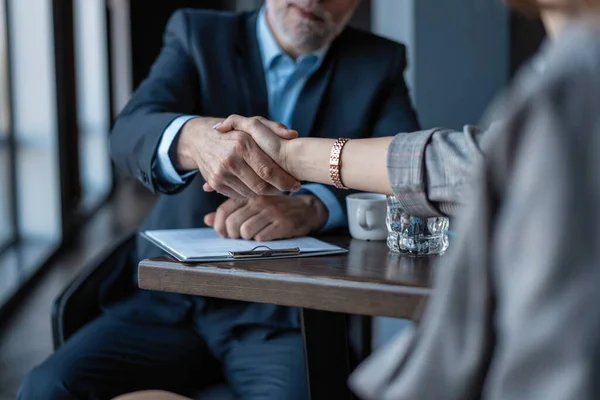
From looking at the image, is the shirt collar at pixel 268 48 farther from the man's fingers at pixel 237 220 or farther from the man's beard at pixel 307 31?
the man's fingers at pixel 237 220

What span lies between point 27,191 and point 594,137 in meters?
5.17

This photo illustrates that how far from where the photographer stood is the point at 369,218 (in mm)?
1441

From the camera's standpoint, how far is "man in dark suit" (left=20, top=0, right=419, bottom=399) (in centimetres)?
157

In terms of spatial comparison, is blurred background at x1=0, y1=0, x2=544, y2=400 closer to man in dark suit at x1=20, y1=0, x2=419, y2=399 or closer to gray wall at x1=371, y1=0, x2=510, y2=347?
gray wall at x1=371, y1=0, x2=510, y2=347

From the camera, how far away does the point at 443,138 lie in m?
1.11

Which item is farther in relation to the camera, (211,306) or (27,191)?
(27,191)

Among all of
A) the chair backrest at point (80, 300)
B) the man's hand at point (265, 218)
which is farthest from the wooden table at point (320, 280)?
the chair backrest at point (80, 300)

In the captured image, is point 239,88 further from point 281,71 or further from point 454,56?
point 454,56

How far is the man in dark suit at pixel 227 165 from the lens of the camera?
157 centimetres

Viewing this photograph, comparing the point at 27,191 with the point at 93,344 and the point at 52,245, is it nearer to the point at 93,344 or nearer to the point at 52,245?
the point at 52,245

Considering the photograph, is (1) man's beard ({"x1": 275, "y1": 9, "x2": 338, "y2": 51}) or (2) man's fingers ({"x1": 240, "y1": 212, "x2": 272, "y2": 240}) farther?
(1) man's beard ({"x1": 275, "y1": 9, "x2": 338, "y2": 51})

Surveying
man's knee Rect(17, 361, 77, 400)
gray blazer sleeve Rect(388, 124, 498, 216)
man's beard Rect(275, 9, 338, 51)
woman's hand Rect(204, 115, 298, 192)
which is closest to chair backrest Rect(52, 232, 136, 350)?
man's knee Rect(17, 361, 77, 400)

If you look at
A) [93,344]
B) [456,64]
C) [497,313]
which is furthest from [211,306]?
[456,64]

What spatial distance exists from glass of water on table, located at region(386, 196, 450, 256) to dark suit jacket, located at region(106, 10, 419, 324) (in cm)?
64
